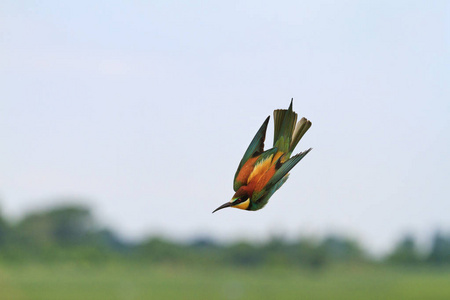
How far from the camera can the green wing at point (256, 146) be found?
0.36 meters

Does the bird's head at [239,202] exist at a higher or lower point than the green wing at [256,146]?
lower

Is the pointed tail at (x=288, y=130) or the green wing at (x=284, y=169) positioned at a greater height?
the pointed tail at (x=288, y=130)

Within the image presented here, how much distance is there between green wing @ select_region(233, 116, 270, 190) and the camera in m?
0.36

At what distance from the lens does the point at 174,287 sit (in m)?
17.8

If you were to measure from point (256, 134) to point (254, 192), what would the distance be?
0.04 meters

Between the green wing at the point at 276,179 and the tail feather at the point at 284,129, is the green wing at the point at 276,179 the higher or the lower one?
the lower one

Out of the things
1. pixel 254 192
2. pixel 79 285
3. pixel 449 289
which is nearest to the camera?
pixel 254 192

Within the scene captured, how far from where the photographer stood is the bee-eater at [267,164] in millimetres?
344

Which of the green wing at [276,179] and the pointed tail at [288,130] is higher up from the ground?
the pointed tail at [288,130]

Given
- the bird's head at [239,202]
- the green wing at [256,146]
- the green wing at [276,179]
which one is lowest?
the bird's head at [239,202]

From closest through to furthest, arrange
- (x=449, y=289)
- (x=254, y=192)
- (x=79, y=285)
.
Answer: (x=254, y=192), (x=449, y=289), (x=79, y=285)

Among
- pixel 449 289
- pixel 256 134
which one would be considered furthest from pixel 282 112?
pixel 449 289

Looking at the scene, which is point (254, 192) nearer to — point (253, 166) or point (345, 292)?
point (253, 166)

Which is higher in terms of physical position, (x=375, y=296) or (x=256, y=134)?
(x=375, y=296)
